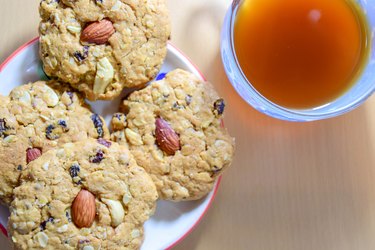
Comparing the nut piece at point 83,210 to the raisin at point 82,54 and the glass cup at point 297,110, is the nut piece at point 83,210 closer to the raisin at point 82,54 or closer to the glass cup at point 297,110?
the raisin at point 82,54

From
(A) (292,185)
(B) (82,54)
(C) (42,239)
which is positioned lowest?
(A) (292,185)

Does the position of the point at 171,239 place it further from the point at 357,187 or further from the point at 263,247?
the point at 357,187

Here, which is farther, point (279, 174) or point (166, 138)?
point (279, 174)

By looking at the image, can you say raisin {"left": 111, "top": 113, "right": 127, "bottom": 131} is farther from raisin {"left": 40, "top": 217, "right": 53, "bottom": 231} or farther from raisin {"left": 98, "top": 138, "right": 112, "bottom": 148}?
raisin {"left": 40, "top": 217, "right": 53, "bottom": 231}

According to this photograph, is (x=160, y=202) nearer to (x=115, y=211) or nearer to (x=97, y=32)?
(x=115, y=211)

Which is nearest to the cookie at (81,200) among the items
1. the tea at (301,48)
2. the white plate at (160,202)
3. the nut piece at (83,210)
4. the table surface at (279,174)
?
the nut piece at (83,210)

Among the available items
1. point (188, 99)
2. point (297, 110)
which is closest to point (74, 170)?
point (188, 99)
